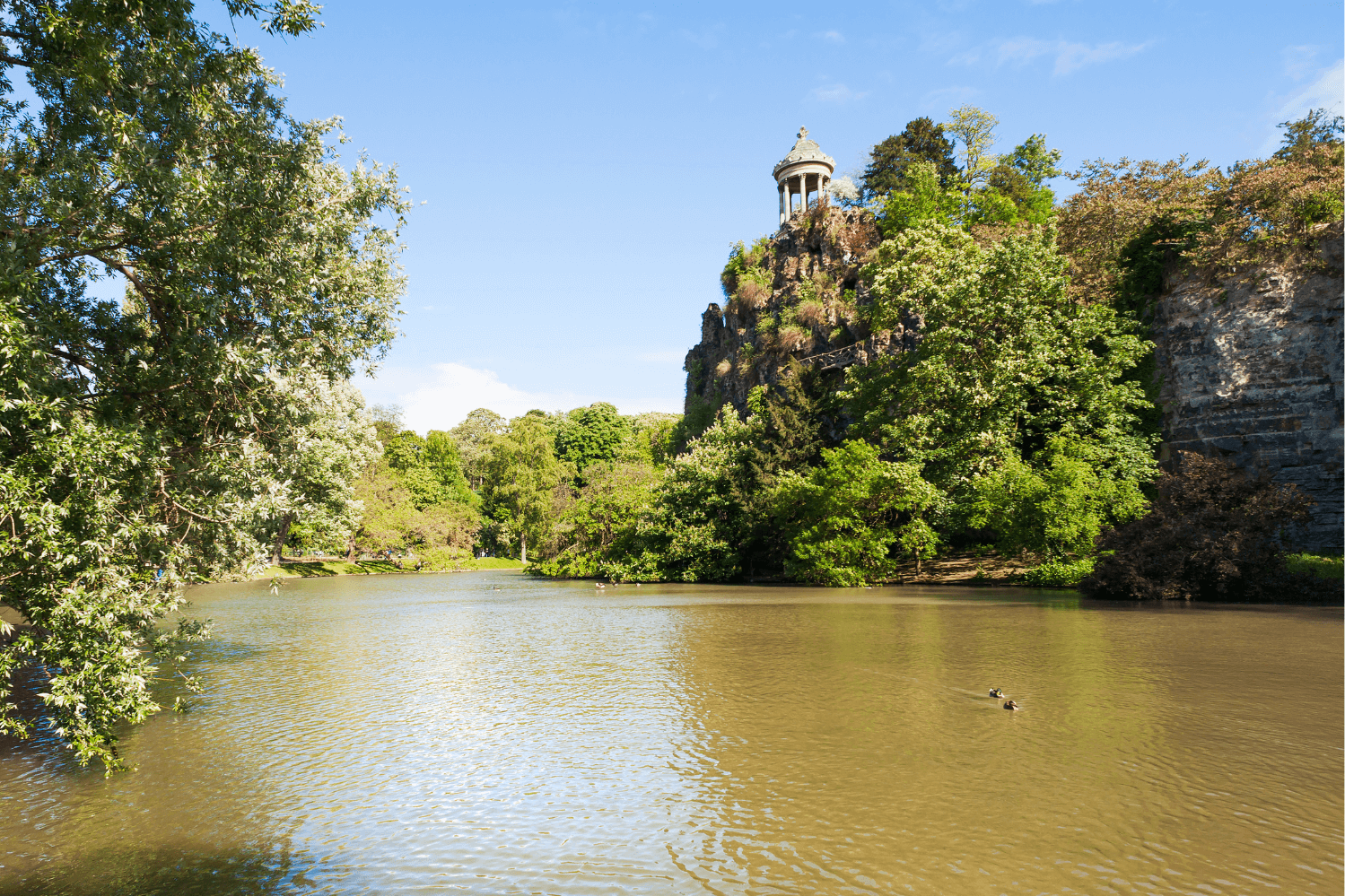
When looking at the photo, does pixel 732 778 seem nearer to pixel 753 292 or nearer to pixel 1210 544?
pixel 1210 544

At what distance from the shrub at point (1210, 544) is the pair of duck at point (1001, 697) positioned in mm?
14696

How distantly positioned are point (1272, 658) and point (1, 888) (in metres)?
15.6

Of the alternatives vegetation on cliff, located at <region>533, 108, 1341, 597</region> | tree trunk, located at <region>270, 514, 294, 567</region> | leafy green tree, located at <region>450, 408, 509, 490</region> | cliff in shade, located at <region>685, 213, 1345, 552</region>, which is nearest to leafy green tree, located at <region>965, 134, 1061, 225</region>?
vegetation on cliff, located at <region>533, 108, 1341, 597</region>

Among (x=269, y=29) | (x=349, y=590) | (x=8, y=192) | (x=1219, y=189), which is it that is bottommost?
(x=349, y=590)

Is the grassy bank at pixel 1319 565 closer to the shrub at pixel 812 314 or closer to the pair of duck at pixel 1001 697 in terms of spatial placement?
the pair of duck at pixel 1001 697

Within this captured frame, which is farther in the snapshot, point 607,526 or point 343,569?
point 343,569

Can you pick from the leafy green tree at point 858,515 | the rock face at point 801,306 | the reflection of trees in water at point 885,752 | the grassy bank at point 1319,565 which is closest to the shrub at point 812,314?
the rock face at point 801,306

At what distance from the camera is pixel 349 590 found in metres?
39.1

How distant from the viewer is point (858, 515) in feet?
109

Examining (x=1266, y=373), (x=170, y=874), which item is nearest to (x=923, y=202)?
(x=1266, y=373)

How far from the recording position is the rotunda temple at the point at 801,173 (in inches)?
2197

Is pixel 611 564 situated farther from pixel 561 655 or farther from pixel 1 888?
pixel 1 888

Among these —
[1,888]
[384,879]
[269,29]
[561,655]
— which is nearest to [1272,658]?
[561,655]

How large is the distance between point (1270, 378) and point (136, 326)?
30.7 m
